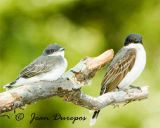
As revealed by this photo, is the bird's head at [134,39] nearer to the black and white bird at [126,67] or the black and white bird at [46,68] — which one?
the black and white bird at [126,67]

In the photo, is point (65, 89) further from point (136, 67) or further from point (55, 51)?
point (136, 67)

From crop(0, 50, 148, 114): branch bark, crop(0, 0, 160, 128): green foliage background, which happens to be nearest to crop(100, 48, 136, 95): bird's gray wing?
crop(0, 50, 148, 114): branch bark

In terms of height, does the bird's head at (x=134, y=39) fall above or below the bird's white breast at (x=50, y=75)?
above

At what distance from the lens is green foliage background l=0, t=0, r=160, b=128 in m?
2.90

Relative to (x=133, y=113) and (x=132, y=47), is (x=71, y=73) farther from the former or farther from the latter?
(x=133, y=113)

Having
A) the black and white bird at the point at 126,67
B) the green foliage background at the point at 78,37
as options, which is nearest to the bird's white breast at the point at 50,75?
the black and white bird at the point at 126,67

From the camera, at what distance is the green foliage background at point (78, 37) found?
290cm

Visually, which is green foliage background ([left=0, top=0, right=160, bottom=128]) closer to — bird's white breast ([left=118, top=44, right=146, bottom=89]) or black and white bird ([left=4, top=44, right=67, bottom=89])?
bird's white breast ([left=118, top=44, right=146, bottom=89])

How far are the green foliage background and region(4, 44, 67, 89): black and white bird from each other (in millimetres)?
925

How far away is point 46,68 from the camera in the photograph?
5.78ft

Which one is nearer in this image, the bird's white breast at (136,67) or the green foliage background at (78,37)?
the bird's white breast at (136,67)

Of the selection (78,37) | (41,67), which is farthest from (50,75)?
(78,37)

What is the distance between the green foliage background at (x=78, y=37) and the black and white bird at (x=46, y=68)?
92cm

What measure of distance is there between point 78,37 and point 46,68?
1.40 m
